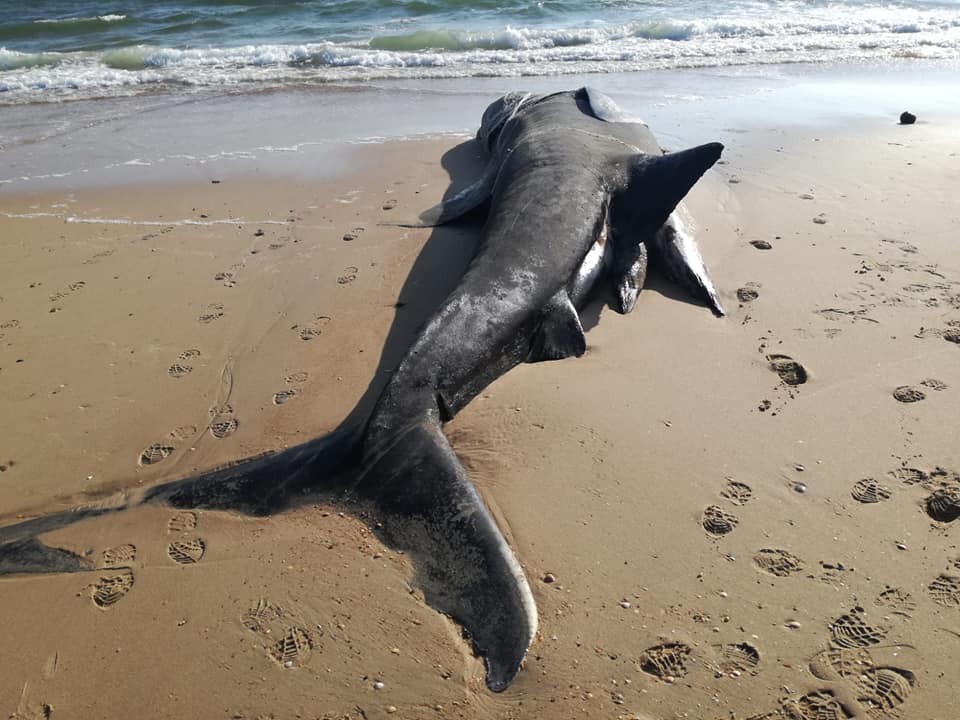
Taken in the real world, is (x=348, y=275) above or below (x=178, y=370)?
above

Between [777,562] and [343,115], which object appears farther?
[343,115]

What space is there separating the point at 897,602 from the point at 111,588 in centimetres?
310

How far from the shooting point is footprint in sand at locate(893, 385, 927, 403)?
3.77m

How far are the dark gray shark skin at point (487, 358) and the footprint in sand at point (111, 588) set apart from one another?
13 cm

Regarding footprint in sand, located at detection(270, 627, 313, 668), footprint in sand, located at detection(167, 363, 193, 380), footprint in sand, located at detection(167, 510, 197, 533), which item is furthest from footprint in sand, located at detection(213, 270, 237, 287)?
footprint in sand, located at detection(270, 627, 313, 668)

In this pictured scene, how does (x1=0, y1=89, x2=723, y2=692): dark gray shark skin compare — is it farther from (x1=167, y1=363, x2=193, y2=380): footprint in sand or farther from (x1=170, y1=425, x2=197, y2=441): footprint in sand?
(x1=167, y1=363, x2=193, y2=380): footprint in sand

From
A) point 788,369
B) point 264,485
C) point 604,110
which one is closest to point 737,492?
point 788,369

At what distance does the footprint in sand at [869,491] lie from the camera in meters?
3.17

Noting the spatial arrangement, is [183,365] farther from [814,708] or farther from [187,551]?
[814,708]

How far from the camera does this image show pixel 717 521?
122 inches

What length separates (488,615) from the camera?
2588mm

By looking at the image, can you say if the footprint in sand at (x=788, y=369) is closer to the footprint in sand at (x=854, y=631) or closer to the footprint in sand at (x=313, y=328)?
the footprint in sand at (x=854, y=631)

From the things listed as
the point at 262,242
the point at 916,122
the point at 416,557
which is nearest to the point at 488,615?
the point at 416,557

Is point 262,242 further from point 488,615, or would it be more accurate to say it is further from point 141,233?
point 488,615
